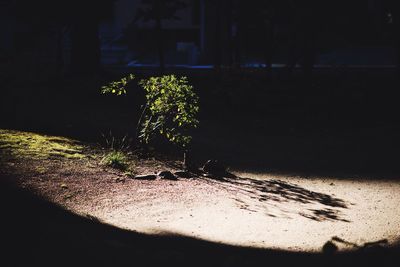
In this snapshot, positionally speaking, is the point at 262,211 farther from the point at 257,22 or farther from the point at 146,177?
the point at 257,22

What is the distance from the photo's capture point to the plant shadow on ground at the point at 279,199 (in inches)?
243

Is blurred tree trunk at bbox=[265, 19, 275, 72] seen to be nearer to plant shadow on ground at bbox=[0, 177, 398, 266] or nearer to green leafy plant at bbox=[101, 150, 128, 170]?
green leafy plant at bbox=[101, 150, 128, 170]

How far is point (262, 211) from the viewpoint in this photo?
6.16 m

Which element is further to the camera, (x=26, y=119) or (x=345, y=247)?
(x=26, y=119)

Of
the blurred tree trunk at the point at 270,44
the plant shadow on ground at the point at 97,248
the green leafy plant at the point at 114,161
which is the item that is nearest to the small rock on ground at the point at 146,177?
the green leafy plant at the point at 114,161

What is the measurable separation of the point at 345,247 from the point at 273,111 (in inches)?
383

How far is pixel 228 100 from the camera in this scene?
1492 cm

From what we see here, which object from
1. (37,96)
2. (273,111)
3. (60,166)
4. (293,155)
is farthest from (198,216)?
(37,96)

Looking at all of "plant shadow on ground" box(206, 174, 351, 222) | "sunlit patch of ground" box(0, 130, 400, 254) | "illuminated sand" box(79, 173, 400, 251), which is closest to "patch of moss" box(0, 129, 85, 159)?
"sunlit patch of ground" box(0, 130, 400, 254)

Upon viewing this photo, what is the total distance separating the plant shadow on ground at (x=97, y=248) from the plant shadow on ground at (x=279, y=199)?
5.35 ft

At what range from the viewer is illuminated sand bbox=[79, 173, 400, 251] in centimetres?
521

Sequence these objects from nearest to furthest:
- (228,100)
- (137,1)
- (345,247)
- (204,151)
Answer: (345,247) → (204,151) → (228,100) → (137,1)

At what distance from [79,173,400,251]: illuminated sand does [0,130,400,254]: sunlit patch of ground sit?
1 centimetres

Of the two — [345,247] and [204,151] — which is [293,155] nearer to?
[204,151]
